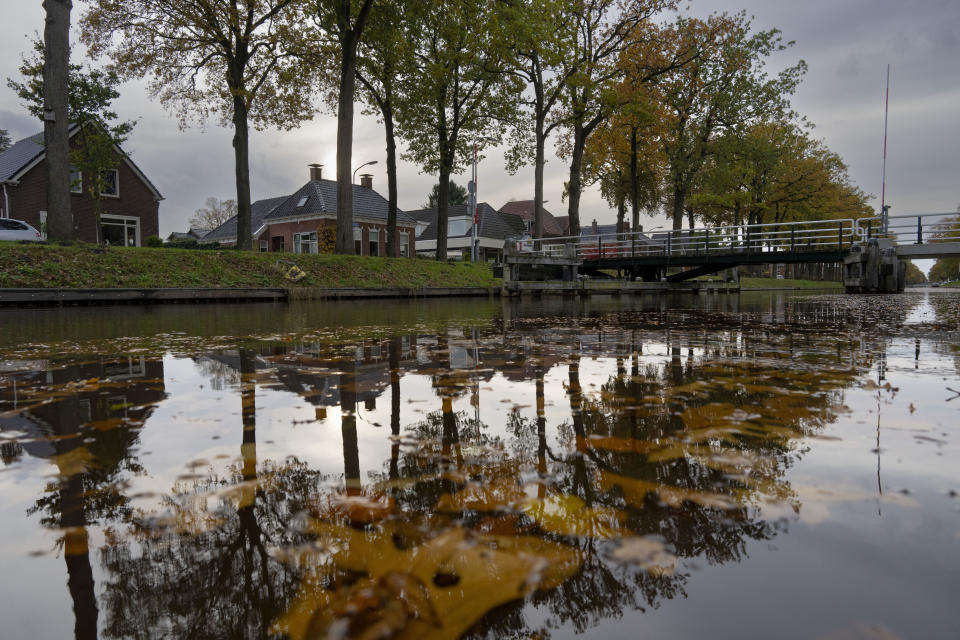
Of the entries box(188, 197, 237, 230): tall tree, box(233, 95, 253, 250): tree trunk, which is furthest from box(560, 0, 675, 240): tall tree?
box(188, 197, 237, 230): tall tree

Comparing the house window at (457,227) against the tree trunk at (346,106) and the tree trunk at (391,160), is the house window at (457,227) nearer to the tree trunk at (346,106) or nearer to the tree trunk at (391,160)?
the tree trunk at (391,160)

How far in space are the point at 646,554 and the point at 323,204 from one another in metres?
39.6

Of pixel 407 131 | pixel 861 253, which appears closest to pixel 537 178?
pixel 407 131

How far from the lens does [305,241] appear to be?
38812 mm

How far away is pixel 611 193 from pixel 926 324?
3069 cm

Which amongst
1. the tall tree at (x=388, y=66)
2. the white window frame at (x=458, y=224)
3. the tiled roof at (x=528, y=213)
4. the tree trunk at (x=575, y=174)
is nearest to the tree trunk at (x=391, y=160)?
the tall tree at (x=388, y=66)

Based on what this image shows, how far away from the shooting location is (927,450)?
74.9 inches

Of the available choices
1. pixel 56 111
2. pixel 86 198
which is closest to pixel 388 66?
pixel 56 111

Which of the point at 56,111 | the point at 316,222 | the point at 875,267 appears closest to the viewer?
the point at 56,111

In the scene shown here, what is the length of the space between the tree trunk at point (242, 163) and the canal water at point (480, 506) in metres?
16.8

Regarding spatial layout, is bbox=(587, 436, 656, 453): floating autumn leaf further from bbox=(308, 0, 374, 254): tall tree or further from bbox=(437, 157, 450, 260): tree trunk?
bbox=(437, 157, 450, 260): tree trunk

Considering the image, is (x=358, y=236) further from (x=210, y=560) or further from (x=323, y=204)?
(x=210, y=560)

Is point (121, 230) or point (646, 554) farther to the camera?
point (121, 230)

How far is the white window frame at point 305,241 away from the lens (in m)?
38.2
